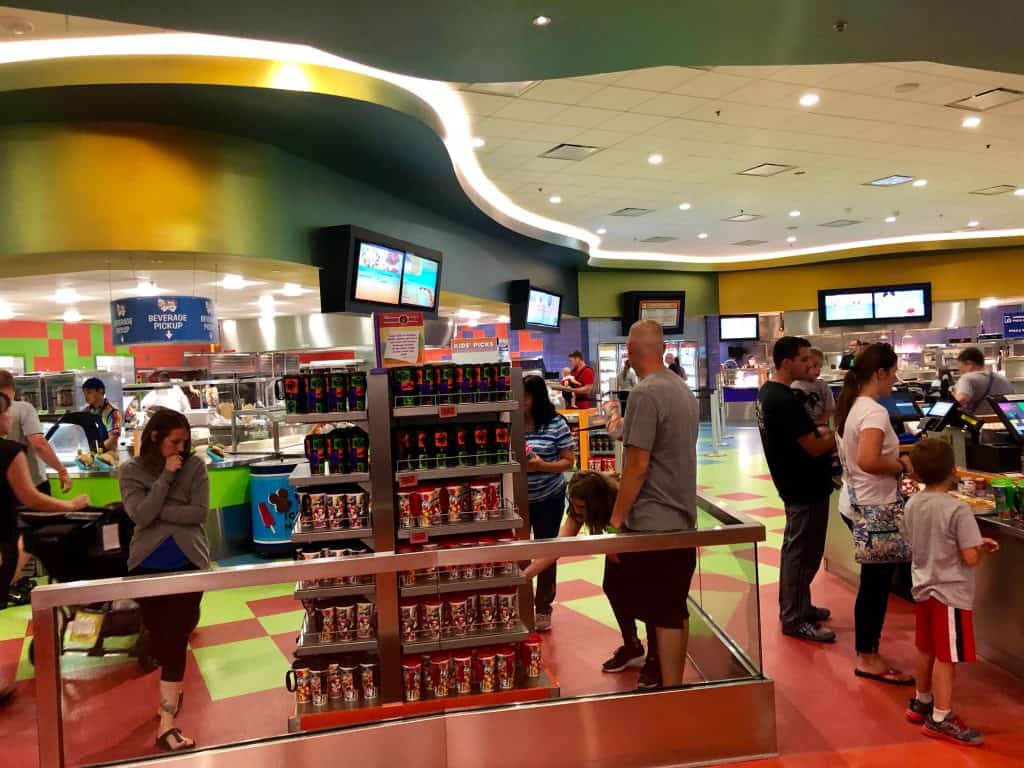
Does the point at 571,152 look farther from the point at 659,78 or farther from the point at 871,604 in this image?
the point at 871,604

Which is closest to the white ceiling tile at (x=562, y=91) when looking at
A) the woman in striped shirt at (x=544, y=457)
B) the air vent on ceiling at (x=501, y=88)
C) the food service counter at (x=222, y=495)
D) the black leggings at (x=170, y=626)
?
the air vent on ceiling at (x=501, y=88)

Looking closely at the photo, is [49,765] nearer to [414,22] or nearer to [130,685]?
[130,685]

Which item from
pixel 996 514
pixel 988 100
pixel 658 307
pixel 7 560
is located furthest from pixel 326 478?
pixel 658 307

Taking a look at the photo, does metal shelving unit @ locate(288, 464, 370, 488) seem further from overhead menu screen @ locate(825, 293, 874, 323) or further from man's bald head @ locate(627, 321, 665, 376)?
overhead menu screen @ locate(825, 293, 874, 323)

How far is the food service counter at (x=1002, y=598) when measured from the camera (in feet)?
12.0

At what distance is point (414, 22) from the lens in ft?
12.9

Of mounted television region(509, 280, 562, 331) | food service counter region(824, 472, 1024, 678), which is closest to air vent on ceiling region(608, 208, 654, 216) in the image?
mounted television region(509, 280, 562, 331)

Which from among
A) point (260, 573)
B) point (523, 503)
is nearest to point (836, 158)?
point (523, 503)

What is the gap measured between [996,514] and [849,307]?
42.7 ft

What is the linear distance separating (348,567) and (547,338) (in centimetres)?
1560

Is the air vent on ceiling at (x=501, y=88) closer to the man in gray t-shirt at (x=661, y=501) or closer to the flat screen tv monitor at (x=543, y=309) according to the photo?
the man in gray t-shirt at (x=661, y=501)

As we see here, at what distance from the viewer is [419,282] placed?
28.0 ft

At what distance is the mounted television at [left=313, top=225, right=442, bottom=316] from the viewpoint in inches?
278

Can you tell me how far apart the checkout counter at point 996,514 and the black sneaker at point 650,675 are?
1896 millimetres
